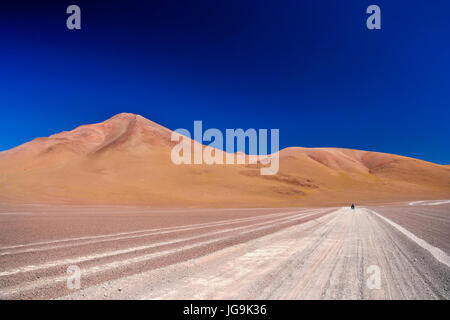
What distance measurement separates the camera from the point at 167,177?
266 feet

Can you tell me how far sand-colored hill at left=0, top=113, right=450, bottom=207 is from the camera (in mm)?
54562

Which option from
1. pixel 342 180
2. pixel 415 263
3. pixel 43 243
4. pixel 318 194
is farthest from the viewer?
pixel 342 180

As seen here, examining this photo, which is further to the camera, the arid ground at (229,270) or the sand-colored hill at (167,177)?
the sand-colored hill at (167,177)

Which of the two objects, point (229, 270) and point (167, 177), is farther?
point (167, 177)

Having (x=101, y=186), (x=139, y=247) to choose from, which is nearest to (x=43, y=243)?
(x=139, y=247)

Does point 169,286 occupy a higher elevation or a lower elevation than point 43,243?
higher

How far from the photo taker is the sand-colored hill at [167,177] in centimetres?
5456

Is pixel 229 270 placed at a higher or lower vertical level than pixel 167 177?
lower

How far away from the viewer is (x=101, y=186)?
6072 cm

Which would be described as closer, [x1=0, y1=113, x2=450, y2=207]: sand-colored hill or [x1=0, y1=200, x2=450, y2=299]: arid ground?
[x1=0, y1=200, x2=450, y2=299]: arid ground
